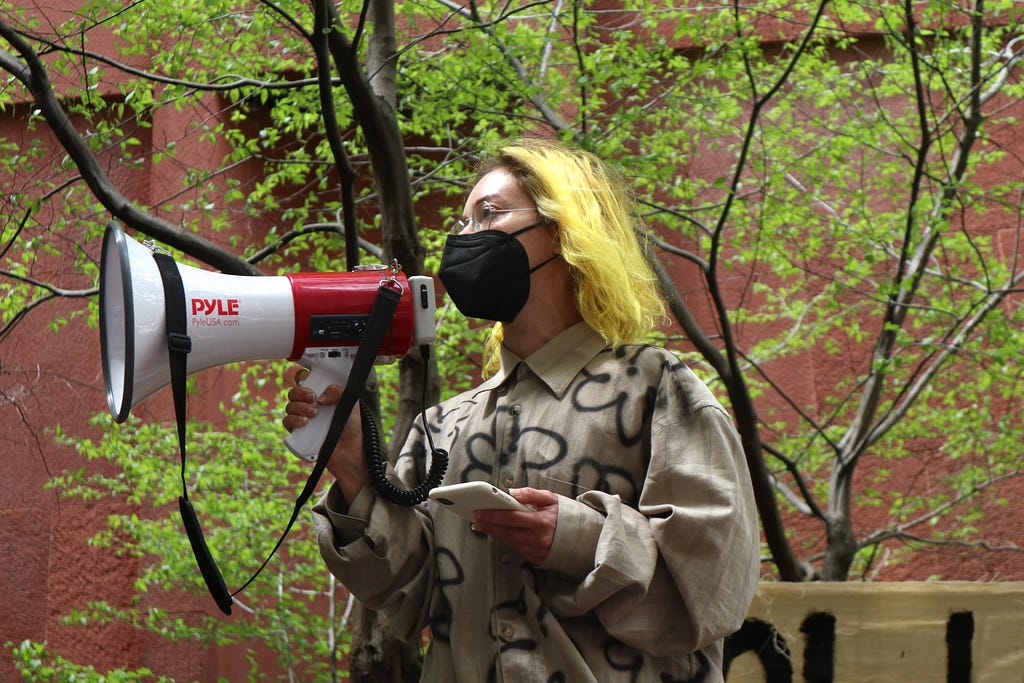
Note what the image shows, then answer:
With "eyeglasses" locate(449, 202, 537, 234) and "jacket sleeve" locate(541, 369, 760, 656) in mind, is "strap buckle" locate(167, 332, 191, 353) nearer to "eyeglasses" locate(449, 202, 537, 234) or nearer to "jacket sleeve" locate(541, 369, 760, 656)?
"eyeglasses" locate(449, 202, 537, 234)

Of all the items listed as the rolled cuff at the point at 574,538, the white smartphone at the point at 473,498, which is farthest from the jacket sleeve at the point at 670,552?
the white smartphone at the point at 473,498

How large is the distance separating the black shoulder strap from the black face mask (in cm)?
12

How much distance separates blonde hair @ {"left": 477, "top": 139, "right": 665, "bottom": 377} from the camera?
6.20 feet

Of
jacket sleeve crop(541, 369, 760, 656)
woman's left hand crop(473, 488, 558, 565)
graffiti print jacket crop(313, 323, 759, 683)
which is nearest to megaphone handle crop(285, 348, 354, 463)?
graffiti print jacket crop(313, 323, 759, 683)

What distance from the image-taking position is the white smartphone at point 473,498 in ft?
5.04

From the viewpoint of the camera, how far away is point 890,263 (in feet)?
16.3

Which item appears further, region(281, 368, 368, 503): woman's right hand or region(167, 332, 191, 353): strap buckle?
region(281, 368, 368, 503): woman's right hand

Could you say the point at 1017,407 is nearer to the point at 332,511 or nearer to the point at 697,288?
the point at 697,288

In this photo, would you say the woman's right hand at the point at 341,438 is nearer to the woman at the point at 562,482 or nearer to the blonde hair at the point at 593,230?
the woman at the point at 562,482

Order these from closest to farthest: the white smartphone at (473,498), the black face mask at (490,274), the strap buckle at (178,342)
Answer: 1. the white smartphone at (473,498)
2. the strap buckle at (178,342)
3. the black face mask at (490,274)

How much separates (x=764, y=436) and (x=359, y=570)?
3.58 meters

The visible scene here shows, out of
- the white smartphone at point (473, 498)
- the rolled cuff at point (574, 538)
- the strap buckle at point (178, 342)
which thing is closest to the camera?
the white smartphone at point (473, 498)

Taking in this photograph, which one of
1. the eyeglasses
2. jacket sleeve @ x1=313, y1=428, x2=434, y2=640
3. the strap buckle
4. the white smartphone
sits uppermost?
the eyeglasses

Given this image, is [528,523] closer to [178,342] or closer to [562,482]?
[562,482]
